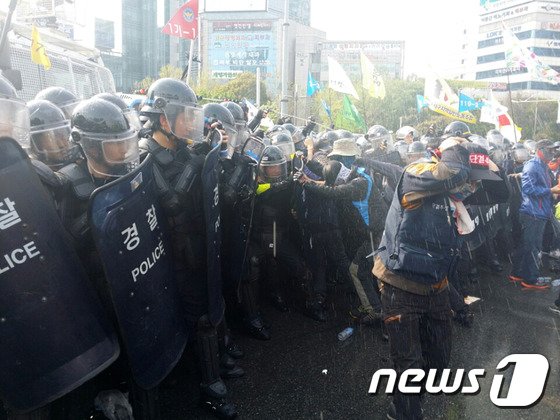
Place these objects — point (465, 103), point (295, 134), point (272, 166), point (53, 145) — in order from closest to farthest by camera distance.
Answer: point (53, 145) < point (272, 166) < point (295, 134) < point (465, 103)

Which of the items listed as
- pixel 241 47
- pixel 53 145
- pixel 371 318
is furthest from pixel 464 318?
pixel 241 47

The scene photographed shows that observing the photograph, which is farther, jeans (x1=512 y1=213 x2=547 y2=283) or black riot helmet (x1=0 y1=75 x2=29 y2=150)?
jeans (x1=512 y1=213 x2=547 y2=283)

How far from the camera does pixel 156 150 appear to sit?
309 cm

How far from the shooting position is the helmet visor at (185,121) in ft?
10.4

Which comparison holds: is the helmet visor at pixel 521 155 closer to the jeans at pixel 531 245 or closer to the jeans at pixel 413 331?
the jeans at pixel 531 245

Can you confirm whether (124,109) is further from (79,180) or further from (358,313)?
(358,313)

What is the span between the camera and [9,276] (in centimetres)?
182

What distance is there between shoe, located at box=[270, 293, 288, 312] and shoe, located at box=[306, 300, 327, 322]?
1.00 feet

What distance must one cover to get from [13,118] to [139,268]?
1034 mm

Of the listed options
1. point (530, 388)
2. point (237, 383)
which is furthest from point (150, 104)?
point (530, 388)

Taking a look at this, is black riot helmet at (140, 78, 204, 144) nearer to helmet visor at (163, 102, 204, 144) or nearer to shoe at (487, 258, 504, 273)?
helmet visor at (163, 102, 204, 144)

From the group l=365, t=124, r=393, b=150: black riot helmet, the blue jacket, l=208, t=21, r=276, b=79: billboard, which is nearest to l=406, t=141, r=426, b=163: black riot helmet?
l=365, t=124, r=393, b=150: black riot helmet

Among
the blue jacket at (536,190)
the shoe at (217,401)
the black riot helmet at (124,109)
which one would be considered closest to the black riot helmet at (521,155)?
the blue jacket at (536,190)

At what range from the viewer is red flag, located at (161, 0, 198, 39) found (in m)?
11.3
